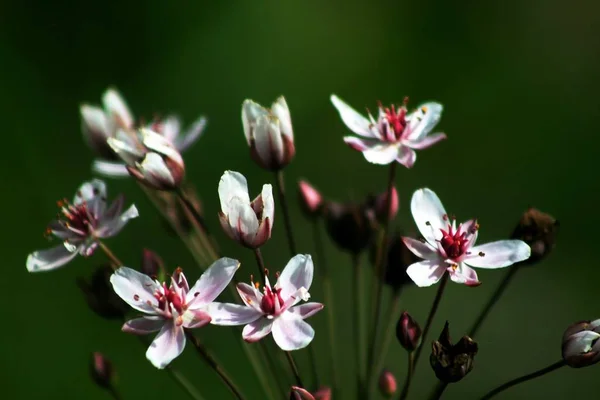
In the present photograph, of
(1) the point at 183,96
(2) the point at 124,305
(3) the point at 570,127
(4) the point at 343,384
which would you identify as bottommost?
(4) the point at 343,384

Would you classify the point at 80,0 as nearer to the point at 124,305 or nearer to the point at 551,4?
the point at 551,4

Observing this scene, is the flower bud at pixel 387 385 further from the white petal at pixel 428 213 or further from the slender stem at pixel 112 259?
the slender stem at pixel 112 259

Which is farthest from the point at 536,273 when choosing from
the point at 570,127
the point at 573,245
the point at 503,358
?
the point at 570,127

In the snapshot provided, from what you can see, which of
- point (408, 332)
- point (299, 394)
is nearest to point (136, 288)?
point (299, 394)

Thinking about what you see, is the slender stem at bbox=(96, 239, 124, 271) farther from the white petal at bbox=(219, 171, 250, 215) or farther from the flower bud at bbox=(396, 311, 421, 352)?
the flower bud at bbox=(396, 311, 421, 352)

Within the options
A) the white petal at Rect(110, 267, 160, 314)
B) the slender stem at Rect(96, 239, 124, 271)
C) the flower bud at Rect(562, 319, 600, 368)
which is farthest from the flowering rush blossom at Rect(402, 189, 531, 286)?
the slender stem at Rect(96, 239, 124, 271)

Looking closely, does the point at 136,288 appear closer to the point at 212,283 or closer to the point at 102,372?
the point at 212,283

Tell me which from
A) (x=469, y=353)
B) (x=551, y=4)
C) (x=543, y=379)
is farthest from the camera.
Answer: (x=551, y=4)
